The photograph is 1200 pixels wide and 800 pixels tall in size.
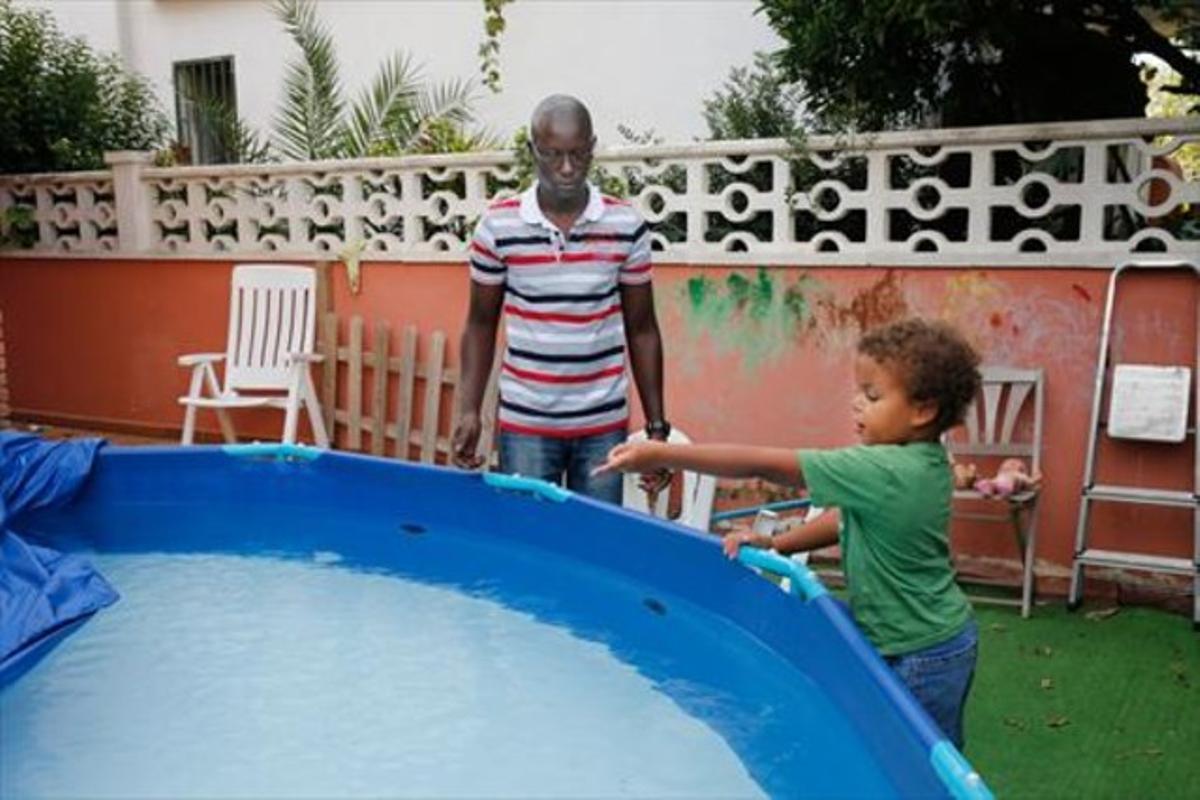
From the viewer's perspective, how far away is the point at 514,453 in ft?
12.3

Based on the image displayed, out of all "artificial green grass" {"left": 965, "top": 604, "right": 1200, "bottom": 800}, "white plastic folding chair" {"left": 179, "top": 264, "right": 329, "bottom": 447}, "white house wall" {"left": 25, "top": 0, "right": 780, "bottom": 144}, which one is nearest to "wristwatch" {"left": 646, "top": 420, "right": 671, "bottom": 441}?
"artificial green grass" {"left": 965, "top": 604, "right": 1200, "bottom": 800}

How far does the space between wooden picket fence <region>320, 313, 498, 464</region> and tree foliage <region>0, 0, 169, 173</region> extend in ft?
10.5

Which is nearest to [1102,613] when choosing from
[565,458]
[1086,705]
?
[1086,705]

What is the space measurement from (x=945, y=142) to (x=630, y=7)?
395 centimetres

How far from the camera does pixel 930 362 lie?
7.30 feet

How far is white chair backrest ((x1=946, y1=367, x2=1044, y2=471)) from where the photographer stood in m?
4.78

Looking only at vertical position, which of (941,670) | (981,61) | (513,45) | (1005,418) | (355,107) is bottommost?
(941,670)

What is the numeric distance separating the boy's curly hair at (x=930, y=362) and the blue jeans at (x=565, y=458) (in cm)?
149

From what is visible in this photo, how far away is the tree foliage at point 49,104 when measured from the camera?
8555mm

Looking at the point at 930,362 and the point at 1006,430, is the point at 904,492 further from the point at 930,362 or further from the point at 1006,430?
the point at 1006,430

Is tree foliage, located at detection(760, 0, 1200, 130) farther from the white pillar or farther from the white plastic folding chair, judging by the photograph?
the white pillar

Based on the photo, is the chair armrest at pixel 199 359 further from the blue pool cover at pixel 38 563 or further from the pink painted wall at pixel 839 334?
the blue pool cover at pixel 38 563

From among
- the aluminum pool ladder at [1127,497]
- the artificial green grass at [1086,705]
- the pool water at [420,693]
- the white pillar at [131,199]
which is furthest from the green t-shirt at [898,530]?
the white pillar at [131,199]

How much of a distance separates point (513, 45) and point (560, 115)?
5791 millimetres
